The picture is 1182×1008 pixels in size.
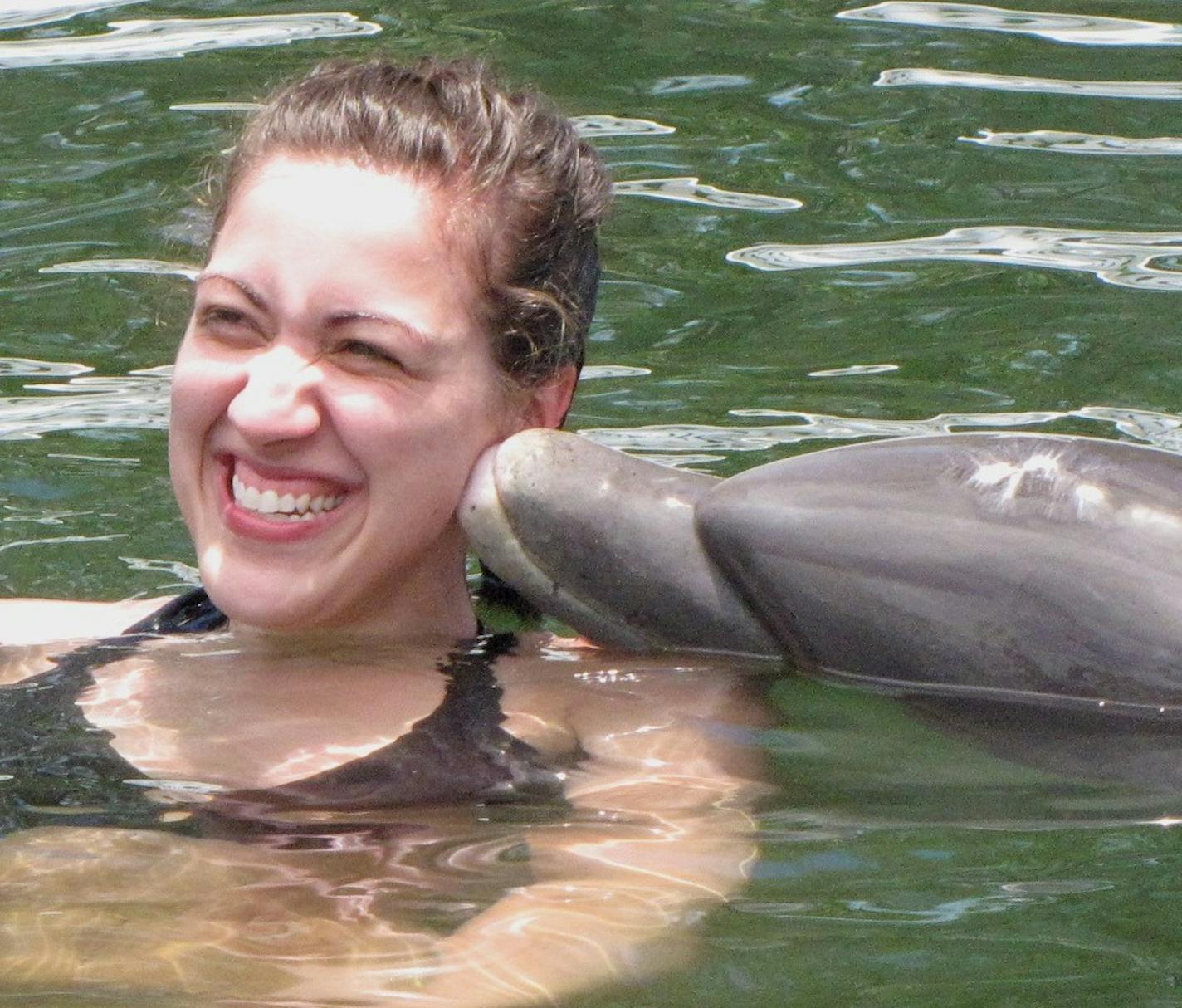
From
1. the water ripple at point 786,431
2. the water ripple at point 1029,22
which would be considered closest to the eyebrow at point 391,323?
the water ripple at point 786,431

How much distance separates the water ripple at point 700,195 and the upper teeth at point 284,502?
3.18 meters

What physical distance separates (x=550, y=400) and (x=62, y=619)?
1.07 m

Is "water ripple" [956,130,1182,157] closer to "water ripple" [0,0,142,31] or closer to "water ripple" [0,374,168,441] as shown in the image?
"water ripple" [0,374,168,441]

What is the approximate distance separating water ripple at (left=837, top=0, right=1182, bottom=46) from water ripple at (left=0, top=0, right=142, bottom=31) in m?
2.80

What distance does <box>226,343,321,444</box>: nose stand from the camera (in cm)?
353

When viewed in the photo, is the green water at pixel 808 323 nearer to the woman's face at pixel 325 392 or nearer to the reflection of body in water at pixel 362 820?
the reflection of body in water at pixel 362 820

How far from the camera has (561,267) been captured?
396 cm

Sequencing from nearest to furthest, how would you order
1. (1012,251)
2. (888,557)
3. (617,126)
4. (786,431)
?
(888,557) < (786,431) < (1012,251) < (617,126)

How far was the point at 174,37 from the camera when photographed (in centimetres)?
820

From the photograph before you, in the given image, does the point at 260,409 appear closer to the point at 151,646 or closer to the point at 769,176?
the point at 151,646

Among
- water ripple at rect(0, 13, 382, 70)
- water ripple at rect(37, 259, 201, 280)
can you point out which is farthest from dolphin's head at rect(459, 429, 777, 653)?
water ripple at rect(0, 13, 382, 70)

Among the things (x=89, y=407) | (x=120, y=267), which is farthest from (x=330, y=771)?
(x=120, y=267)

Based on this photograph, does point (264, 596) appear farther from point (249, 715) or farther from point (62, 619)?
point (62, 619)

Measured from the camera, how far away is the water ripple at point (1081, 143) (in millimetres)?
6883
